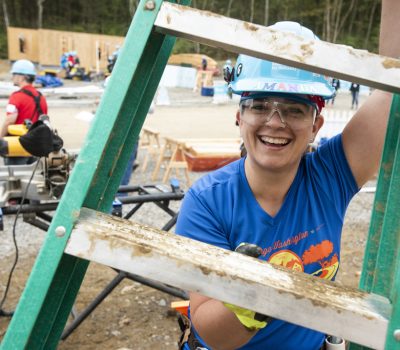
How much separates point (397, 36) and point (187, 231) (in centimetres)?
97

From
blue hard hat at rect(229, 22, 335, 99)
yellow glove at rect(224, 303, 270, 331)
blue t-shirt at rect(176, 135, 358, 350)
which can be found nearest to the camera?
yellow glove at rect(224, 303, 270, 331)

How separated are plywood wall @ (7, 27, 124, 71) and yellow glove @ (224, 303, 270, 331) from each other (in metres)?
33.2

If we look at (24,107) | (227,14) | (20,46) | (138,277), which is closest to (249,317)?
(138,277)

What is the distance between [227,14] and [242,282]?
50.7 m

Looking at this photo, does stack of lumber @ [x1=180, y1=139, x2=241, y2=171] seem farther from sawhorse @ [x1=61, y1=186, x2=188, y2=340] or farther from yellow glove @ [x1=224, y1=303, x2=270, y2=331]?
yellow glove @ [x1=224, y1=303, x2=270, y2=331]

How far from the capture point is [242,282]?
93 cm

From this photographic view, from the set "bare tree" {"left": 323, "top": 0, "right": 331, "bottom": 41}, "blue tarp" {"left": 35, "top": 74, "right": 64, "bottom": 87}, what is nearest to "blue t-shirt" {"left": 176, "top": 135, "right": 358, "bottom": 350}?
"blue tarp" {"left": 35, "top": 74, "right": 64, "bottom": 87}

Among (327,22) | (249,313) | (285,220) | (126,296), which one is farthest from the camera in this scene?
(327,22)

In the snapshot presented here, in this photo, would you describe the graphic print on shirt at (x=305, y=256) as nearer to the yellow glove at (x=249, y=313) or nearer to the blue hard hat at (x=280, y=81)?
the yellow glove at (x=249, y=313)

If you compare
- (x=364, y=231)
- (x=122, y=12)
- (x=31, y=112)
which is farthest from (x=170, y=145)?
(x=122, y=12)

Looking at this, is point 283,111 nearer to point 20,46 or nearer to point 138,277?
point 138,277

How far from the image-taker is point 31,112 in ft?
22.2

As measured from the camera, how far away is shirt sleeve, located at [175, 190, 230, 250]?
1.46 m

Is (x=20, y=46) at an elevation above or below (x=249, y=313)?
above
